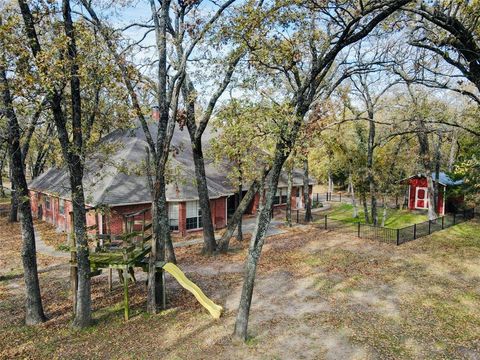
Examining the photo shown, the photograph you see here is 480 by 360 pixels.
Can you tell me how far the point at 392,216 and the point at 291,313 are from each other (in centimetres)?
2147

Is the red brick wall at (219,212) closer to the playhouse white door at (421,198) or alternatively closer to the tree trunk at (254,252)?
the tree trunk at (254,252)

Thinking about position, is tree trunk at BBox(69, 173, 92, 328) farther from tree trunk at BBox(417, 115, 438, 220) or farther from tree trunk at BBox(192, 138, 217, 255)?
tree trunk at BBox(417, 115, 438, 220)

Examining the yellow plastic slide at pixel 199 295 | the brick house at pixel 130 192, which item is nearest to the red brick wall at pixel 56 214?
the brick house at pixel 130 192

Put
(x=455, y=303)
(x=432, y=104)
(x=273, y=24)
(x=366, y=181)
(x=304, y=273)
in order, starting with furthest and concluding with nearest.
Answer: (x=366, y=181)
(x=432, y=104)
(x=304, y=273)
(x=455, y=303)
(x=273, y=24)

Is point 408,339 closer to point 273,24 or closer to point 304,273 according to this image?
point 304,273

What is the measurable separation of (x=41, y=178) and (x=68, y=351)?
23.7 metres

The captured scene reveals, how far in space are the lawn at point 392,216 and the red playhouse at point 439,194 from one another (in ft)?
3.60

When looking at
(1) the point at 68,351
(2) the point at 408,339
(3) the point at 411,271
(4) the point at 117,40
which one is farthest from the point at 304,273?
(4) the point at 117,40

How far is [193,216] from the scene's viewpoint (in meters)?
21.8

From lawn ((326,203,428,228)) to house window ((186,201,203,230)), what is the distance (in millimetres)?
12228

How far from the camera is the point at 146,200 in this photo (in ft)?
64.1

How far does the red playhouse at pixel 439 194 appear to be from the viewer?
28.6 meters

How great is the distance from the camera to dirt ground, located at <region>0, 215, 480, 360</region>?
8484 mm

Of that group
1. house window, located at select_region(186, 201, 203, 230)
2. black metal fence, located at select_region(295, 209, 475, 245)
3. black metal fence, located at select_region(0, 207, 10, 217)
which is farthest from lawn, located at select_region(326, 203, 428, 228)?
black metal fence, located at select_region(0, 207, 10, 217)
